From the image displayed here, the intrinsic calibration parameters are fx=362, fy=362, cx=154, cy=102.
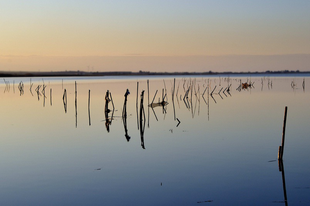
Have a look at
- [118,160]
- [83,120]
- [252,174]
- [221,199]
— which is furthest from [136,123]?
[221,199]

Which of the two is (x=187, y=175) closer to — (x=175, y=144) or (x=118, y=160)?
(x=118, y=160)

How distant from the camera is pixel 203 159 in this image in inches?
350

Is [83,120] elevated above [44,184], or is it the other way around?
[83,120]

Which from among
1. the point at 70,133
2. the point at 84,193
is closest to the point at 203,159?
the point at 84,193

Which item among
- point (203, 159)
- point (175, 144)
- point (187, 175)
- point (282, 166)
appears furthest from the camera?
point (175, 144)

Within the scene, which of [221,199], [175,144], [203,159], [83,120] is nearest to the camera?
[221,199]

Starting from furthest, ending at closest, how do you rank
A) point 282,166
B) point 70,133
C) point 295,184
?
1. point 70,133
2. point 282,166
3. point 295,184

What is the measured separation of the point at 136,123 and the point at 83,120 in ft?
9.32

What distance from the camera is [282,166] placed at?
317 inches

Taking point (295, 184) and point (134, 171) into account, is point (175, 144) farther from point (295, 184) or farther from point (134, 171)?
point (295, 184)

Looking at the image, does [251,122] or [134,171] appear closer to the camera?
[134,171]

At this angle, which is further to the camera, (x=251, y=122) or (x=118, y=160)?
(x=251, y=122)

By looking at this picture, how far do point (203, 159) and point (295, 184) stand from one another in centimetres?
251

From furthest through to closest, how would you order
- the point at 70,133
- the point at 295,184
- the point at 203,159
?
the point at 70,133
the point at 203,159
the point at 295,184
